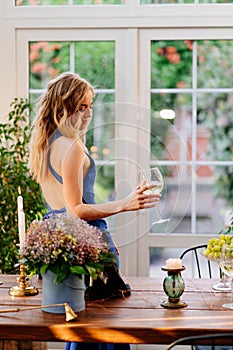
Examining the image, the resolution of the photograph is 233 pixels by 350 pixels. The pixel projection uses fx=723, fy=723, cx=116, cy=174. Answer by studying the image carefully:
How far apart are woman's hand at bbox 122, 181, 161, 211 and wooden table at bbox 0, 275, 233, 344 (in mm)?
371

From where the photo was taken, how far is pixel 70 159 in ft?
9.64

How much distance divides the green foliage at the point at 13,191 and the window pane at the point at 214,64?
1.09m

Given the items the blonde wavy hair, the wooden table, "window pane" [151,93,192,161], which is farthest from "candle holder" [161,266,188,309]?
"window pane" [151,93,192,161]

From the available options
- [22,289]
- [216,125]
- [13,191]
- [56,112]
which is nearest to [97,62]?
[216,125]

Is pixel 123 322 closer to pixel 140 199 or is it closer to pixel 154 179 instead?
pixel 140 199

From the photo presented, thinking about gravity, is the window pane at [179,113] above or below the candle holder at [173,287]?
above

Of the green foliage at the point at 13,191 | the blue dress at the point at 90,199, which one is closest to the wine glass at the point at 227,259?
the blue dress at the point at 90,199

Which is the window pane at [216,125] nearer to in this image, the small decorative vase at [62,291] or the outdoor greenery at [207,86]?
the outdoor greenery at [207,86]

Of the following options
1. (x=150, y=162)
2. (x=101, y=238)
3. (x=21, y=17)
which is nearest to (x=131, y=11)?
(x=21, y=17)

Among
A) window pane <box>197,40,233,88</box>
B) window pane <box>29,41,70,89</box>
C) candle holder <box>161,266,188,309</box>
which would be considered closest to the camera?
candle holder <box>161,266,188,309</box>

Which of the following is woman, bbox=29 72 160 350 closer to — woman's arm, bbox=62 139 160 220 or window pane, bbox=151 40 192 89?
woman's arm, bbox=62 139 160 220

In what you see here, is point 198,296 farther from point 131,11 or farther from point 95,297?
point 131,11

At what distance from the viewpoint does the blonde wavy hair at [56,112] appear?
304 cm

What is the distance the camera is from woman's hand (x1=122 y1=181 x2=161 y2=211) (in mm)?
2889
